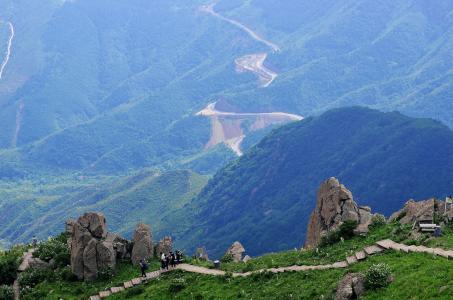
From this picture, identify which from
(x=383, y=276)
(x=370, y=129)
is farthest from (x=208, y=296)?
(x=370, y=129)

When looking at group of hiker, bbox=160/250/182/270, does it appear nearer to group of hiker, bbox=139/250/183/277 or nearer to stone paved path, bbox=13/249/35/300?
group of hiker, bbox=139/250/183/277

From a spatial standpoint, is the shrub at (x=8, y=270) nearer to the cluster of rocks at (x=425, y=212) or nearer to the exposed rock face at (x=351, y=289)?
the cluster of rocks at (x=425, y=212)

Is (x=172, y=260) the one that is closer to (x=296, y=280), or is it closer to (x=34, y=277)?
(x=34, y=277)

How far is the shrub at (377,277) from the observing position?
125ft

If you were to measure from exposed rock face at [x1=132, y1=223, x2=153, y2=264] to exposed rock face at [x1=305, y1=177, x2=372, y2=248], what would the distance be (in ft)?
35.9

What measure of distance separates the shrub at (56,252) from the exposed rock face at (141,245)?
463cm

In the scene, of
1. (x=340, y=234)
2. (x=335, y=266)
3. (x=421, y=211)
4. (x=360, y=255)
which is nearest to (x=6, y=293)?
(x=340, y=234)

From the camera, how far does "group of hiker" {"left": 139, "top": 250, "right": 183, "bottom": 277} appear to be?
170 feet

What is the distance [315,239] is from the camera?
197ft

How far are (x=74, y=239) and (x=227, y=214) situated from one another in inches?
4396

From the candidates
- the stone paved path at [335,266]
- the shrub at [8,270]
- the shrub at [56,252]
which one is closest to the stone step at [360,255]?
the stone paved path at [335,266]

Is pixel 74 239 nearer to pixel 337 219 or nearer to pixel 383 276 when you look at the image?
pixel 337 219

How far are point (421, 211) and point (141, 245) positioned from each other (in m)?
18.4

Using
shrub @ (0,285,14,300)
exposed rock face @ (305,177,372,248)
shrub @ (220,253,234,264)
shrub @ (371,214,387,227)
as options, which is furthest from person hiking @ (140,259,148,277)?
shrub @ (371,214,387,227)
